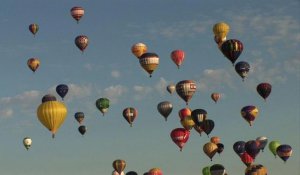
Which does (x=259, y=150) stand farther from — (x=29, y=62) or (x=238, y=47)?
(x=29, y=62)

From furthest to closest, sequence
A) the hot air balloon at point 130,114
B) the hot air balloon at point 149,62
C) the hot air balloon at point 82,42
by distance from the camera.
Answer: the hot air balloon at point 82,42 → the hot air balloon at point 130,114 → the hot air balloon at point 149,62

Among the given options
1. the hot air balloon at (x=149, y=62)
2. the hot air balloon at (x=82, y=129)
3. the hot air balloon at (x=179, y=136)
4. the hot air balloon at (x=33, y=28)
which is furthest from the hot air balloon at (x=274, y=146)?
the hot air balloon at (x=33, y=28)

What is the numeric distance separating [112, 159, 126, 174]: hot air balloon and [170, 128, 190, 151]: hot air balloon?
53.3 feet

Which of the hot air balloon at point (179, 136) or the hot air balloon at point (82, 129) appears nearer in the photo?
the hot air balloon at point (179, 136)

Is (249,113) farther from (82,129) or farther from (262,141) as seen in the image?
(82,129)

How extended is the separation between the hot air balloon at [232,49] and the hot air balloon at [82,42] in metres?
25.1

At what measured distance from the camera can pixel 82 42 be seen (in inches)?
3708

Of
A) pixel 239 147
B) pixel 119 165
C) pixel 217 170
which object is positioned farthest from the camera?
pixel 119 165

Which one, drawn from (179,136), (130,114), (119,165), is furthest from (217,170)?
(119,165)

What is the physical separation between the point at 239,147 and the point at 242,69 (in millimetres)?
13001

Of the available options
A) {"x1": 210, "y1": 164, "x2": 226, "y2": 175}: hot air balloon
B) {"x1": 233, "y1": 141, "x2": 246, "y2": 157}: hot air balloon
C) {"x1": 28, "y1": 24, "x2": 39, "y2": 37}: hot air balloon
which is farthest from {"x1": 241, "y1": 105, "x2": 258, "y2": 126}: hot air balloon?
{"x1": 28, "y1": 24, "x2": 39, "y2": 37}: hot air balloon

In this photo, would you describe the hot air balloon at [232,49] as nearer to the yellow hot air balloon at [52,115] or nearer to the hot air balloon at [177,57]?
the hot air balloon at [177,57]

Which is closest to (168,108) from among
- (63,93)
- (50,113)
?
(63,93)

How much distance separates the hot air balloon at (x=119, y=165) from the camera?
97.4 m
